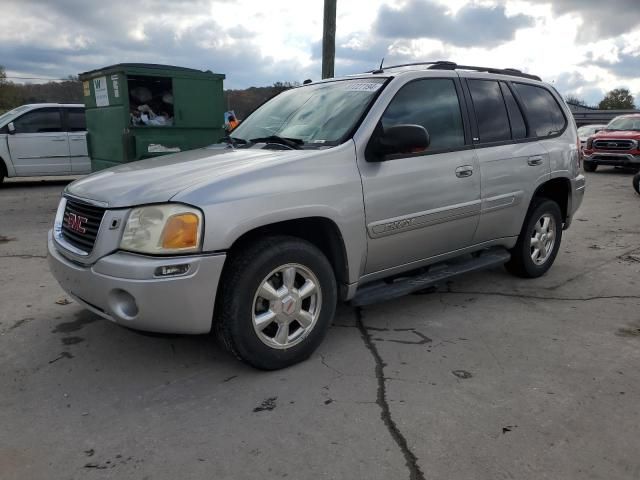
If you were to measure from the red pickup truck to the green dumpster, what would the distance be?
40.4 feet

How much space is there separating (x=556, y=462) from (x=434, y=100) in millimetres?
2631

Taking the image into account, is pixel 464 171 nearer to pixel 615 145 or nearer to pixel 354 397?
pixel 354 397

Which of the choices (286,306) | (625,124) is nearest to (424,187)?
(286,306)

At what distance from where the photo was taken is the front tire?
303 centimetres

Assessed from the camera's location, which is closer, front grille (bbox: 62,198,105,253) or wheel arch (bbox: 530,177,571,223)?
front grille (bbox: 62,198,105,253)

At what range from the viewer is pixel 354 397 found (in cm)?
302

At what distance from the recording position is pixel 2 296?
4.68 metres

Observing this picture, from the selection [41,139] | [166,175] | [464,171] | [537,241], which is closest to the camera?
[166,175]

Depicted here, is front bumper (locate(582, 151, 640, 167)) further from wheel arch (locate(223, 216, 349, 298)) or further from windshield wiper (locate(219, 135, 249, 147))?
wheel arch (locate(223, 216, 349, 298))

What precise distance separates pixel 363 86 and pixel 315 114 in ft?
1.33

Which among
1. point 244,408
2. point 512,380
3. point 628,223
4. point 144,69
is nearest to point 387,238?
point 512,380

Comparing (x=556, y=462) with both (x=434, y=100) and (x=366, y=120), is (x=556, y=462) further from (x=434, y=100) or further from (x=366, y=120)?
(x=434, y=100)

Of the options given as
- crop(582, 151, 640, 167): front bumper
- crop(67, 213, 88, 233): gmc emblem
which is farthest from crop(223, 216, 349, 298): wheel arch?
crop(582, 151, 640, 167): front bumper

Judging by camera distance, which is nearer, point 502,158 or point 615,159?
point 502,158
